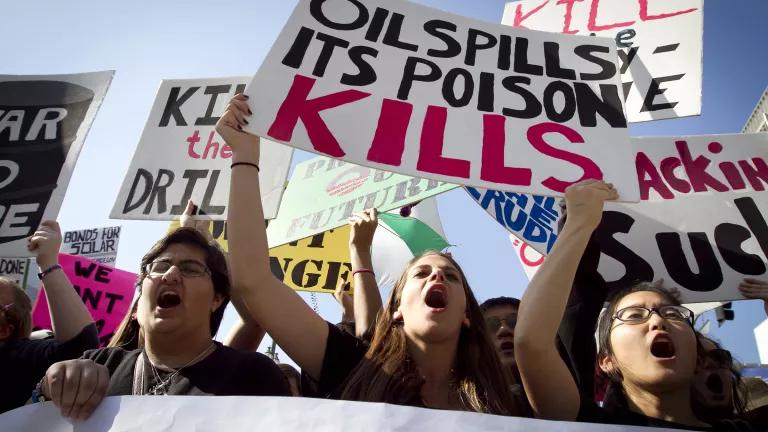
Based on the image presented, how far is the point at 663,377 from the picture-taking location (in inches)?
74.5

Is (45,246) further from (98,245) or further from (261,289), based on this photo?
(98,245)

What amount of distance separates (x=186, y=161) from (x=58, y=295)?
4.58 ft

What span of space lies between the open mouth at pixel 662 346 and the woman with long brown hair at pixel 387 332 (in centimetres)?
50

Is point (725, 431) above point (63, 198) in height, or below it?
below

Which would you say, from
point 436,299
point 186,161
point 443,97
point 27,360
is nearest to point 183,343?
point 27,360

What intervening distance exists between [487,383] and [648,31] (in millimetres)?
3269

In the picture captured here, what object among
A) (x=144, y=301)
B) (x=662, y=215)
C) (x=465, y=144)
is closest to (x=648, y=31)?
(x=662, y=215)

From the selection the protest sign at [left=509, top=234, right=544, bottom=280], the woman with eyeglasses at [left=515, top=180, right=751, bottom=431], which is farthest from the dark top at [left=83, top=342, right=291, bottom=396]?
the protest sign at [left=509, top=234, right=544, bottom=280]

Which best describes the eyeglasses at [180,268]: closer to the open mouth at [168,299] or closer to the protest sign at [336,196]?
the open mouth at [168,299]

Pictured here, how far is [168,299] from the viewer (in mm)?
1990

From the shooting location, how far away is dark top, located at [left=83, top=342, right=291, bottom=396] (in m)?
A: 1.74

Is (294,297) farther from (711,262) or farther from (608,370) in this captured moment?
(711,262)

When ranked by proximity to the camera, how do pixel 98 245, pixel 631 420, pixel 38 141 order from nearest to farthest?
pixel 631 420
pixel 38 141
pixel 98 245

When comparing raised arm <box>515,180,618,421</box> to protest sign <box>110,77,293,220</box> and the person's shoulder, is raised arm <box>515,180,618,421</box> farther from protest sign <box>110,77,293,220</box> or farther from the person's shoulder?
protest sign <box>110,77,293,220</box>
